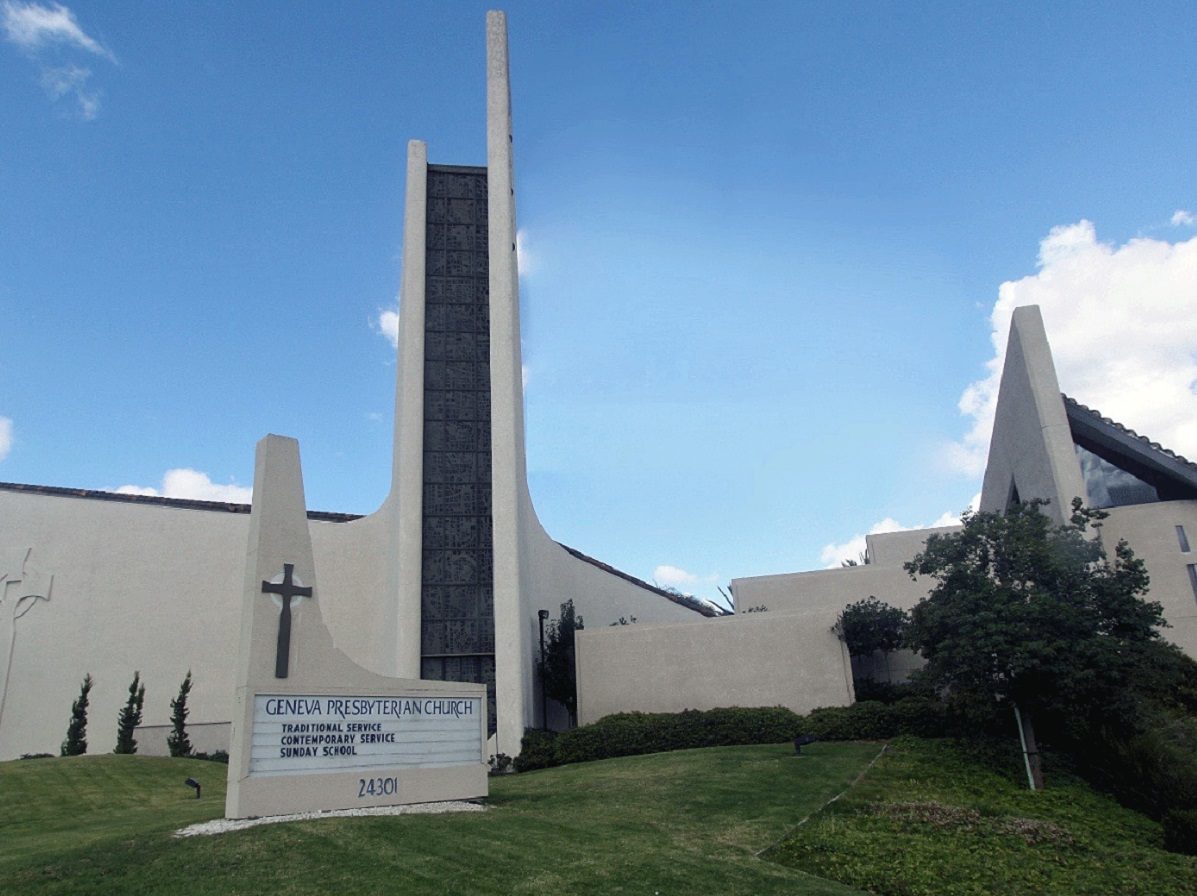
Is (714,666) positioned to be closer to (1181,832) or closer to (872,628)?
(872,628)

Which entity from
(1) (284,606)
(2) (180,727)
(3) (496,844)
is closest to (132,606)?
(2) (180,727)

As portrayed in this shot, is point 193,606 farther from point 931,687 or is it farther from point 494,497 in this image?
point 931,687

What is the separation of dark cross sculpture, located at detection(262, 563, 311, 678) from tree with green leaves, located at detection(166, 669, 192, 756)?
15664mm

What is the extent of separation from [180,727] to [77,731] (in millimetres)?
2883

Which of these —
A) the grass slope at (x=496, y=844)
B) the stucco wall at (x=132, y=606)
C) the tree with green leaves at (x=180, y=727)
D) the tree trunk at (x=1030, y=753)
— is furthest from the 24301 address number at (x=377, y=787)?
the tree with green leaves at (x=180, y=727)

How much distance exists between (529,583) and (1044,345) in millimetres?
16412

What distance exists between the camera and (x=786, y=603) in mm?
32062

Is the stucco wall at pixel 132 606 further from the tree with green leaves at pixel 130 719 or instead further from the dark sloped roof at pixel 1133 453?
the dark sloped roof at pixel 1133 453

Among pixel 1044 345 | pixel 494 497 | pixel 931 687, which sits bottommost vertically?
pixel 931 687

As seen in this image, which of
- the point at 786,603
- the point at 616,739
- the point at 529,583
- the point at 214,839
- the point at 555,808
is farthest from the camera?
the point at 786,603

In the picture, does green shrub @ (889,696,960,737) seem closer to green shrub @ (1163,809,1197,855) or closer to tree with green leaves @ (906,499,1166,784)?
tree with green leaves @ (906,499,1166,784)

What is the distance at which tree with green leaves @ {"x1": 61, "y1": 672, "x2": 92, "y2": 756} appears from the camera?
25.5 metres

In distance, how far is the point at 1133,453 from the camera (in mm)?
22438

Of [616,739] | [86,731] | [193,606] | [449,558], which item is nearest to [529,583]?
[449,558]
